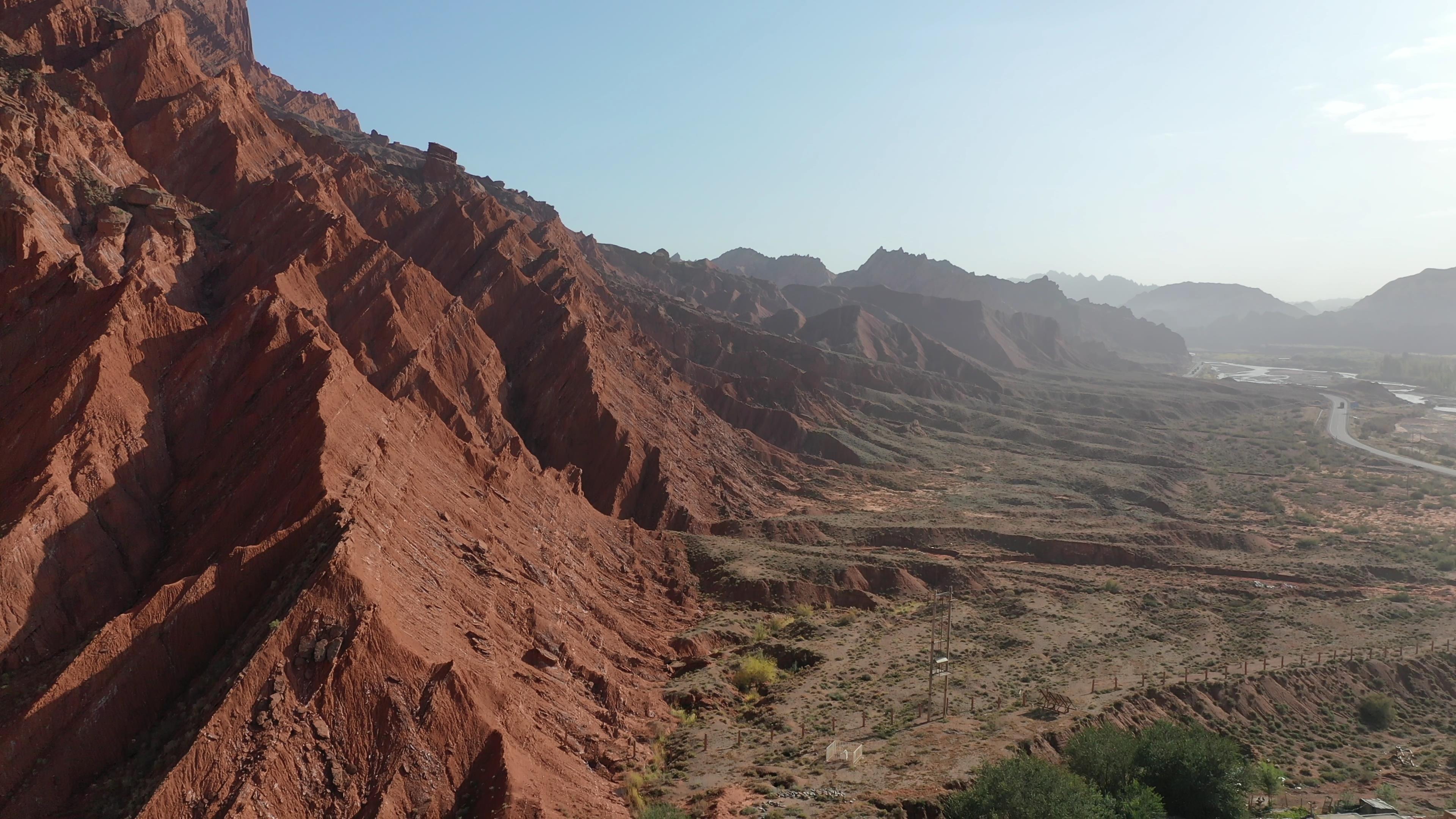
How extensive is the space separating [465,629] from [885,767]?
54.0ft

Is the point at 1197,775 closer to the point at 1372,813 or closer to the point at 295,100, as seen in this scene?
the point at 1372,813

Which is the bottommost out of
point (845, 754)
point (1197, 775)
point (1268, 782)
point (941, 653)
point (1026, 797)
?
point (845, 754)

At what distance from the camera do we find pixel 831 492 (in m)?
90.6

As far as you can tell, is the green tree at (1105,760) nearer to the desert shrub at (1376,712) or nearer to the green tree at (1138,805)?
the green tree at (1138,805)

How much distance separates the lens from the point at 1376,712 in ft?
139

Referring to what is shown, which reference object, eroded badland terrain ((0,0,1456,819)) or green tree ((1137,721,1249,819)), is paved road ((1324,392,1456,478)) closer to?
eroded badland terrain ((0,0,1456,819))

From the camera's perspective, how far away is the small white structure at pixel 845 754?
105 feet

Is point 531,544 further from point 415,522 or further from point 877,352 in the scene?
point 877,352

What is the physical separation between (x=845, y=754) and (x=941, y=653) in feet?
54.3

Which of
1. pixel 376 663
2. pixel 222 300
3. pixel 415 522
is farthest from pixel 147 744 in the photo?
pixel 222 300

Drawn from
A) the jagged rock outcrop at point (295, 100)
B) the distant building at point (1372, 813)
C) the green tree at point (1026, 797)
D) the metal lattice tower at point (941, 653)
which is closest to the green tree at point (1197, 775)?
the distant building at point (1372, 813)

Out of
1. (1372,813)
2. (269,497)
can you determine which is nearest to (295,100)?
(269,497)

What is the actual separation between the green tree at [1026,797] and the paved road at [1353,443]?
12525cm

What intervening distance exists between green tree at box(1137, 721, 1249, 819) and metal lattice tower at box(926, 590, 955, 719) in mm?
8601
